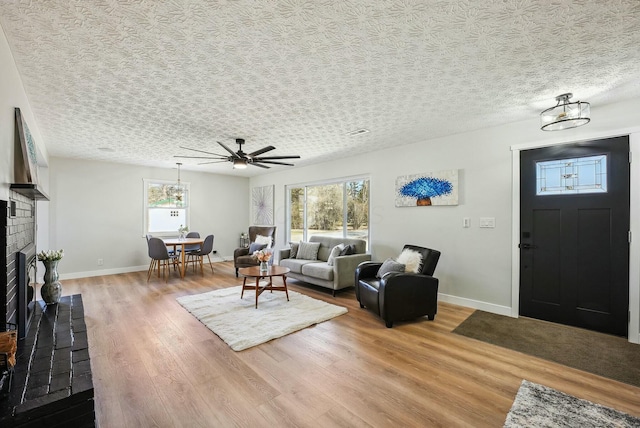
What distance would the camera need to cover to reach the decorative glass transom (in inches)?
119

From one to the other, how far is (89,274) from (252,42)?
20.6ft

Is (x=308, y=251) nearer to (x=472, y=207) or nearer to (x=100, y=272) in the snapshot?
(x=472, y=207)

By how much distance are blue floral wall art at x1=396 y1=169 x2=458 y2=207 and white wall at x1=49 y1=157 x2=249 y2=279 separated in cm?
525

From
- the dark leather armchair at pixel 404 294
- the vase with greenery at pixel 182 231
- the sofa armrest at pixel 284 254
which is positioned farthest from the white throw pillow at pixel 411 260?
the vase with greenery at pixel 182 231

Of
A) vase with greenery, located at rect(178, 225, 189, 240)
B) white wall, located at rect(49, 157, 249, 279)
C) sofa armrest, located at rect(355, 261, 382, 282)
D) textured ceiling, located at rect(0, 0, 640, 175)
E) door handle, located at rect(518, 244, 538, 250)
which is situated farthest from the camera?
vase with greenery, located at rect(178, 225, 189, 240)

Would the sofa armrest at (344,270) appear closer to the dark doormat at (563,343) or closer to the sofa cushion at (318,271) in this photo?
the sofa cushion at (318,271)

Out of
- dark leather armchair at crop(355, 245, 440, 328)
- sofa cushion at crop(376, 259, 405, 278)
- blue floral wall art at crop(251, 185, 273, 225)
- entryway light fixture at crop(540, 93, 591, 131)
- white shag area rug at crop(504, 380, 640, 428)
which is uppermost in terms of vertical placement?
entryway light fixture at crop(540, 93, 591, 131)

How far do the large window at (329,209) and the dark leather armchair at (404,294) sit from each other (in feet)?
5.82

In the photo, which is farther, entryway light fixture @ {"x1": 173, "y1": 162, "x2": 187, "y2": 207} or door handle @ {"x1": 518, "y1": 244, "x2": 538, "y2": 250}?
entryway light fixture @ {"x1": 173, "y1": 162, "x2": 187, "y2": 207}

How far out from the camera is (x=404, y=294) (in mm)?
3279

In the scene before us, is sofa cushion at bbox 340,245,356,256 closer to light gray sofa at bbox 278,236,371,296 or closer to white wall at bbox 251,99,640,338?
light gray sofa at bbox 278,236,371,296

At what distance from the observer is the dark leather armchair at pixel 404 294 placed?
3.22 metres

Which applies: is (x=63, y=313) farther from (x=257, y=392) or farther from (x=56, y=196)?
(x=56, y=196)

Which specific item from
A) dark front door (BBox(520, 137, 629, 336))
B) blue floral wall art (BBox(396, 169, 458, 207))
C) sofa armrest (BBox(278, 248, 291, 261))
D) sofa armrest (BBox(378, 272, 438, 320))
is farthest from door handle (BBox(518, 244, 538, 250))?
sofa armrest (BBox(278, 248, 291, 261))
